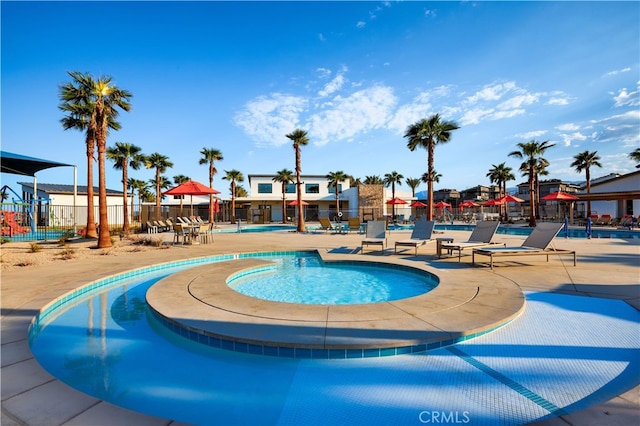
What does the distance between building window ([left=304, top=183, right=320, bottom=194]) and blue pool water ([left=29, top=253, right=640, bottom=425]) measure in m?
37.3

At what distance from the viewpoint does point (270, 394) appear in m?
2.69

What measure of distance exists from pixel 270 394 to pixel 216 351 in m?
Result: 1.04

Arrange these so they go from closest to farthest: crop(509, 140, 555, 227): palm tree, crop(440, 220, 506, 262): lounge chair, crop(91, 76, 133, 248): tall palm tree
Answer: crop(440, 220, 506, 262): lounge chair < crop(91, 76, 133, 248): tall palm tree < crop(509, 140, 555, 227): palm tree

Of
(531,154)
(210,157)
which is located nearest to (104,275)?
(531,154)

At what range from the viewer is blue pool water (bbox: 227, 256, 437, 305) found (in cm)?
582

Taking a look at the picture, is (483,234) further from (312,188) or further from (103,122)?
(312,188)

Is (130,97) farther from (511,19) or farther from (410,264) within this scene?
(511,19)

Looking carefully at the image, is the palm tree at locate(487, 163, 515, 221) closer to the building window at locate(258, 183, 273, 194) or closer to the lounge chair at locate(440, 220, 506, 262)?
the building window at locate(258, 183, 273, 194)

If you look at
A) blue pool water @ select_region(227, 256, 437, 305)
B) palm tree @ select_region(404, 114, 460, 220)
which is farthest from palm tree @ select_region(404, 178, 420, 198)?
blue pool water @ select_region(227, 256, 437, 305)

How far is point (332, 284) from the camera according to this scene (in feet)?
22.5

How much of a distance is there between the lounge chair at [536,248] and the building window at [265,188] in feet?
114

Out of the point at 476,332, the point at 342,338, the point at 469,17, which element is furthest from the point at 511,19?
the point at 342,338

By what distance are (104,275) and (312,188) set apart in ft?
116

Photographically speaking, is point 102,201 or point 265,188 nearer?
point 102,201
